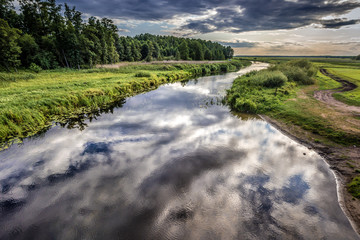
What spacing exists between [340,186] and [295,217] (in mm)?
3213

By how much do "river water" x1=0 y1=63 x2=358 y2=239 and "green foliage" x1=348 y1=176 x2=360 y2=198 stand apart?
545 mm

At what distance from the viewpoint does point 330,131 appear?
10.7 metres

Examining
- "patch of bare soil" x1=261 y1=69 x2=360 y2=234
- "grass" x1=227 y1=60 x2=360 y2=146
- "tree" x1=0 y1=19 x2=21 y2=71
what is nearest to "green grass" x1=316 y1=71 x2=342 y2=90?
"grass" x1=227 y1=60 x2=360 y2=146

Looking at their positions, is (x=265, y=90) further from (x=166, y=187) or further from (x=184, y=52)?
(x=184, y=52)

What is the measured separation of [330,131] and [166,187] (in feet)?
39.5

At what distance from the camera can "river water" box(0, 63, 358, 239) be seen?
5.30 meters

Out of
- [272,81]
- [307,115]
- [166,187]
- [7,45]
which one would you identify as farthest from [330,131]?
[7,45]

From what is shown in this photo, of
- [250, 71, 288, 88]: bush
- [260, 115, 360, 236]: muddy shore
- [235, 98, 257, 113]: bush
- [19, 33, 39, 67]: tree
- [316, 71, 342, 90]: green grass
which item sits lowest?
[260, 115, 360, 236]: muddy shore

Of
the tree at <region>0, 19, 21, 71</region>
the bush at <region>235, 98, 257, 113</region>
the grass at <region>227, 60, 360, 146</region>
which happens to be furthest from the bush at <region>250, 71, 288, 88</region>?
the tree at <region>0, 19, 21, 71</region>

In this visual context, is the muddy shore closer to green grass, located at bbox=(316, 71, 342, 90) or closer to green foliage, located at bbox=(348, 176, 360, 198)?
green foliage, located at bbox=(348, 176, 360, 198)

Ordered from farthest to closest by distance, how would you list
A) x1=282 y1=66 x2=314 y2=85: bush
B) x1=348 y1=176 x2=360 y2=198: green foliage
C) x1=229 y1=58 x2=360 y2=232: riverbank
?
x1=282 y1=66 x2=314 y2=85: bush < x1=229 y1=58 x2=360 y2=232: riverbank < x1=348 y1=176 x2=360 y2=198: green foliage

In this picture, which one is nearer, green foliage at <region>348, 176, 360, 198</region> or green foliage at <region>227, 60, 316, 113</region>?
green foliage at <region>348, 176, 360, 198</region>

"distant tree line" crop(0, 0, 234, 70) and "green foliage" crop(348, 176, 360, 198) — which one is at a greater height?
"distant tree line" crop(0, 0, 234, 70)

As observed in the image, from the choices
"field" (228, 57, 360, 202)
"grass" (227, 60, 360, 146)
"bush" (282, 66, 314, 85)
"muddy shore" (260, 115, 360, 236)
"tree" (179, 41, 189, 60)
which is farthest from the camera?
"tree" (179, 41, 189, 60)
